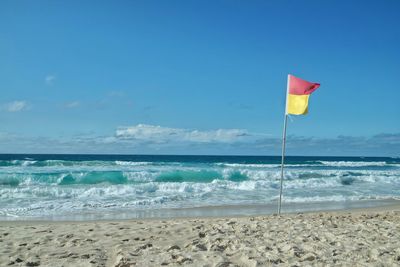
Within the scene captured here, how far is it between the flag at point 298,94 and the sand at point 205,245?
282cm

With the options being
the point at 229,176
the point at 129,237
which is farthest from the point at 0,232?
the point at 229,176

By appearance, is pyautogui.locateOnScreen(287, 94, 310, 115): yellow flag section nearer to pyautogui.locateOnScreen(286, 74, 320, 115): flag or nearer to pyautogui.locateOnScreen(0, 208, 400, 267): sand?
pyautogui.locateOnScreen(286, 74, 320, 115): flag

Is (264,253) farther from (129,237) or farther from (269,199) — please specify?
(269,199)

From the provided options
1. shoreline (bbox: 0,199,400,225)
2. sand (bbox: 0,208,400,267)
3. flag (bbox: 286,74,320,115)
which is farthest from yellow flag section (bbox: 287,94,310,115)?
shoreline (bbox: 0,199,400,225)

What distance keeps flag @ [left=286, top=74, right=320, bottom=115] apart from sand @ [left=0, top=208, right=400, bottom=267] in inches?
111

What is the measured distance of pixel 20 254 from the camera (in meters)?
5.45

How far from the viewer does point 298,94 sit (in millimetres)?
9219

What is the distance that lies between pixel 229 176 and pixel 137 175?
727 cm

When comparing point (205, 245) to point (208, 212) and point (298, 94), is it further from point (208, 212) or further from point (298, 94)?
point (208, 212)

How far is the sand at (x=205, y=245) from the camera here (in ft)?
16.6

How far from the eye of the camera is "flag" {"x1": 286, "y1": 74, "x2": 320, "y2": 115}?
914 centimetres

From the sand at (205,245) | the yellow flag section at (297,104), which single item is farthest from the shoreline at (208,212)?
the yellow flag section at (297,104)

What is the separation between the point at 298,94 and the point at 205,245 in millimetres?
4888

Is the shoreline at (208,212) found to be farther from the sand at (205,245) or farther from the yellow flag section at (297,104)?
the yellow flag section at (297,104)
